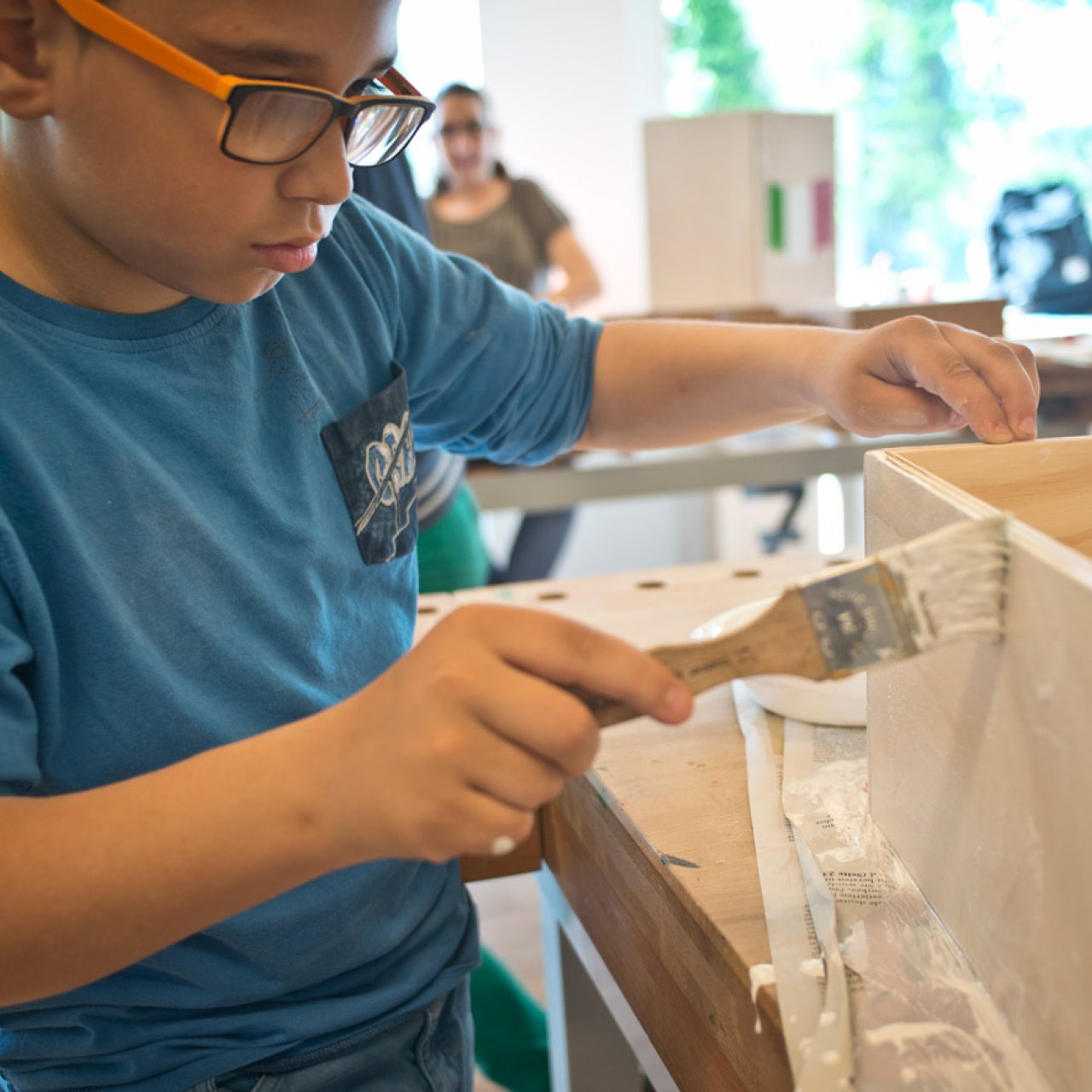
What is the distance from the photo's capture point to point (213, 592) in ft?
2.08

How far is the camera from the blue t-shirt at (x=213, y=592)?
22.8 inches

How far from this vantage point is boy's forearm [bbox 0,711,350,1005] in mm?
451

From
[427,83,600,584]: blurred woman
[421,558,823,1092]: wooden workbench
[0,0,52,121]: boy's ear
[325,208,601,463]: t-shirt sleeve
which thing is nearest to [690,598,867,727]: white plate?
[421,558,823,1092]: wooden workbench

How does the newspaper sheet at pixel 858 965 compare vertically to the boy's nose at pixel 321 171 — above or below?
below

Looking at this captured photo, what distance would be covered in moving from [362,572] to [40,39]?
1.12 feet

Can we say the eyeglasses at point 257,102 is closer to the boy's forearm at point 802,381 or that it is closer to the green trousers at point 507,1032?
the boy's forearm at point 802,381

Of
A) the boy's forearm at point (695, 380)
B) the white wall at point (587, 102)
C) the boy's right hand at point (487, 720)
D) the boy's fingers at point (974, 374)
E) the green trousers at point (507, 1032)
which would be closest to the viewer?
the boy's right hand at point (487, 720)

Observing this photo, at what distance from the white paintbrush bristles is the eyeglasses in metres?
0.34

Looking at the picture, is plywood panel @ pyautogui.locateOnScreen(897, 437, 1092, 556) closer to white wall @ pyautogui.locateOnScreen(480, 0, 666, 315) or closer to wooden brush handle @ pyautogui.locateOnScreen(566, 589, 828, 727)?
wooden brush handle @ pyautogui.locateOnScreen(566, 589, 828, 727)

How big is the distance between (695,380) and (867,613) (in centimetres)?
46

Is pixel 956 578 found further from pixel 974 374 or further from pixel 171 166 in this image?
pixel 171 166

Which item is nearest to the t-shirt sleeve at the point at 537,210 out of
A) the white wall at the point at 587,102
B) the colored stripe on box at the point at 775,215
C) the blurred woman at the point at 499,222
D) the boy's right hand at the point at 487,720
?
the blurred woman at the point at 499,222

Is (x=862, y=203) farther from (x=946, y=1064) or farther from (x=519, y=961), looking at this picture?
(x=946, y=1064)

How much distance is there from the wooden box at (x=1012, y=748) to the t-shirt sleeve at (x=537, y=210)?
248 cm
